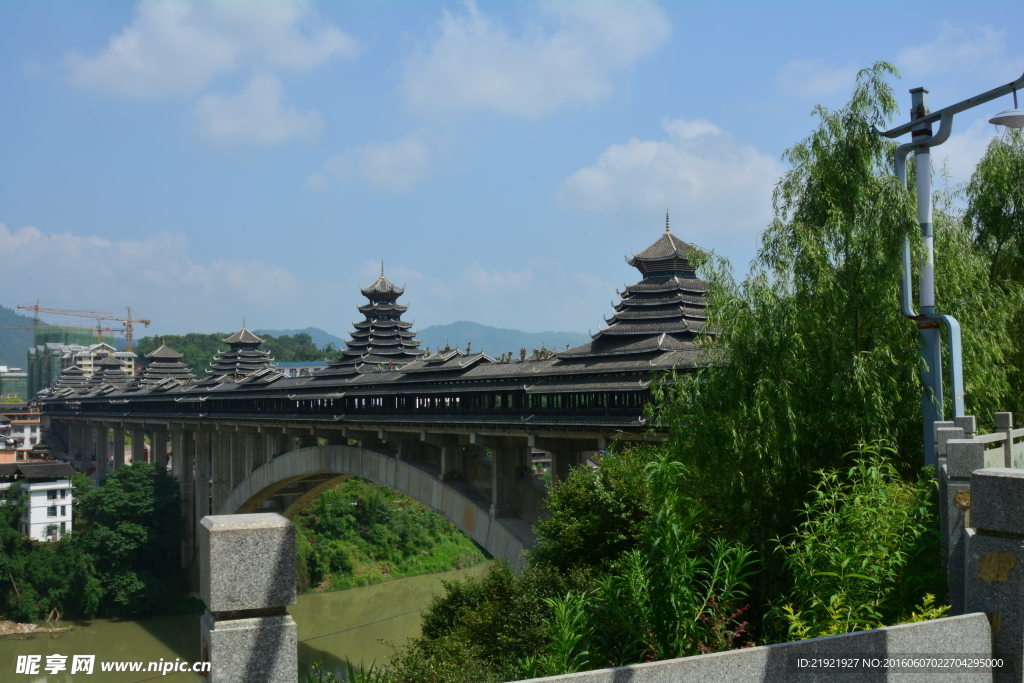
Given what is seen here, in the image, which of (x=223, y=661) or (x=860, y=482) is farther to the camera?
(x=860, y=482)

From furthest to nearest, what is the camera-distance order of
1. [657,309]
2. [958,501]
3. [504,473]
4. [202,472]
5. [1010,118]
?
[202,472]
[657,309]
[504,473]
[1010,118]
[958,501]

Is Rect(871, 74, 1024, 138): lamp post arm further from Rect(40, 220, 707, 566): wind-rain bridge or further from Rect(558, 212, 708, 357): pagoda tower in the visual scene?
Rect(558, 212, 708, 357): pagoda tower

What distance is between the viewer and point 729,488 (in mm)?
11211

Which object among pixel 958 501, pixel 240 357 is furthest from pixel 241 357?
pixel 958 501

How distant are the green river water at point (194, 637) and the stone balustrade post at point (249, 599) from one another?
35.1 metres

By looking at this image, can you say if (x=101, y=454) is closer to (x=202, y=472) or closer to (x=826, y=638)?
(x=202, y=472)

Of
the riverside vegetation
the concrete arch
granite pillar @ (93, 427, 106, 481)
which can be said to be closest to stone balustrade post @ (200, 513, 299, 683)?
the riverside vegetation

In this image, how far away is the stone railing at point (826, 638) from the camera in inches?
183

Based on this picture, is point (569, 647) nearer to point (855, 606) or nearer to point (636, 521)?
point (855, 606)

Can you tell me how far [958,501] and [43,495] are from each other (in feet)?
191

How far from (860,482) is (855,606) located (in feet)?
8.71

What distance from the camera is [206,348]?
167 m

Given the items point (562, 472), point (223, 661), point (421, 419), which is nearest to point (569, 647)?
point (223, 661)

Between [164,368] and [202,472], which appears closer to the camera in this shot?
[202,472]
